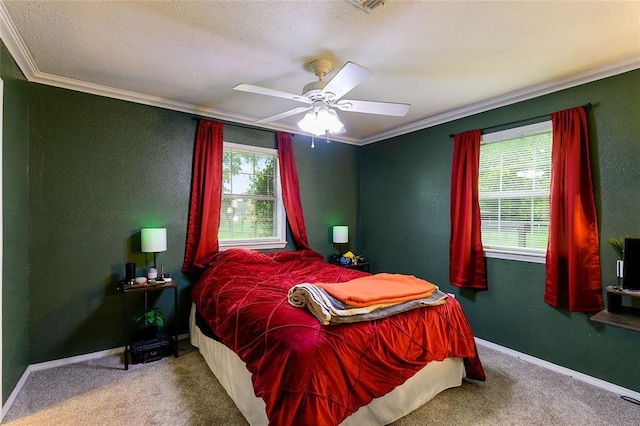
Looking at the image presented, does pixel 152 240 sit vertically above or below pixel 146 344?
above

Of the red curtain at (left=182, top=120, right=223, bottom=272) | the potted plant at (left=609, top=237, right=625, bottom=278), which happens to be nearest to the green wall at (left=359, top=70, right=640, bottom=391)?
the potted plant at (left=609, top=237, right=625, bottom=278)

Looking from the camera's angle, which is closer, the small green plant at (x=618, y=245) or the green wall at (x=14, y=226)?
the green wall at (x=14, y=226)

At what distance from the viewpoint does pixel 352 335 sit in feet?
5.77

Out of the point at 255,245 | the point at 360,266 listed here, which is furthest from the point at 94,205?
the point at 360,266

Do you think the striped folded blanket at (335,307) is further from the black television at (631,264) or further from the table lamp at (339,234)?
the table lamp at (339,234)

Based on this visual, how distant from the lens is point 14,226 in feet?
7.64

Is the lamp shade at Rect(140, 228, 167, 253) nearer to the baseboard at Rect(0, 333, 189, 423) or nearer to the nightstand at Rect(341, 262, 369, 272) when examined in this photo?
the baseboard at Rect(0, 333, 189, 423)

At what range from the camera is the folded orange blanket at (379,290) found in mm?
1947

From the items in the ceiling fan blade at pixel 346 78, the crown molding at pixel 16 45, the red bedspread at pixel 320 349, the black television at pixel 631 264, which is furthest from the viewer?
the black television at pixel 631 264

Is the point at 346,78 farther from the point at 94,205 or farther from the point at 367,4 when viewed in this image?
the point at 94,205

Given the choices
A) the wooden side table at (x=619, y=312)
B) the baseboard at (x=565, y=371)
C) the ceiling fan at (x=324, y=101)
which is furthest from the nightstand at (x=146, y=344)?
the wooden side table at (x=619, y=312)

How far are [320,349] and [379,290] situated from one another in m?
0.70

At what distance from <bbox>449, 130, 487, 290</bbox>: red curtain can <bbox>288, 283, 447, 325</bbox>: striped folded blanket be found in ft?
4.87

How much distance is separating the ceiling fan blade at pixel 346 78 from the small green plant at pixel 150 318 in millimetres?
2576
